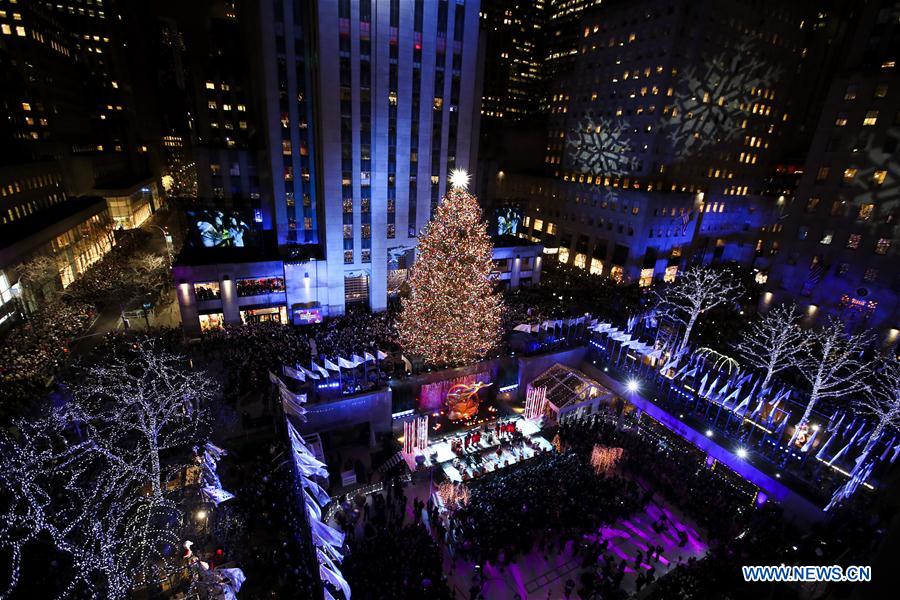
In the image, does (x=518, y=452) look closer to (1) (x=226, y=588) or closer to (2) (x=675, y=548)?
(2) (x=675, y=548)

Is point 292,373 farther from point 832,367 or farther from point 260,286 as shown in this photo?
point 832,367

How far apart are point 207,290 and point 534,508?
2874cm

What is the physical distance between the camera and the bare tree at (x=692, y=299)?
1185 inches

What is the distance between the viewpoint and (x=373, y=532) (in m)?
17.6

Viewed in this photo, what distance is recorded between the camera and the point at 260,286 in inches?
1388

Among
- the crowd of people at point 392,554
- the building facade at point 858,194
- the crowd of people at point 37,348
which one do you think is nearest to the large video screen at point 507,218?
the building facade at point 858,194

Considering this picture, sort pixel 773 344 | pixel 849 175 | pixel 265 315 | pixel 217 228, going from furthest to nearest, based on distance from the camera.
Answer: pixel 265 315
pixel 217 228
pixel 849 175
pixel 773 344

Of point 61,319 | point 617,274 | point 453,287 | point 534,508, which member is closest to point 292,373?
point 453,287

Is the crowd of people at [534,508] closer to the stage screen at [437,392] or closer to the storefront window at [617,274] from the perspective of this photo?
the stage screen at [437,392]

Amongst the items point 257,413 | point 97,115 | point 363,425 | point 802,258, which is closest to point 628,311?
point 802,258

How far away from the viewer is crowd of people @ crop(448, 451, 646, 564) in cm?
1736

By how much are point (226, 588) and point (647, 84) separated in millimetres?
57843

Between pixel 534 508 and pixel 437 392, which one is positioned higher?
pixel 437 392

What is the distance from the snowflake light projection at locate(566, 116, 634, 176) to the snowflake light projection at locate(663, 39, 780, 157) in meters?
5.17
